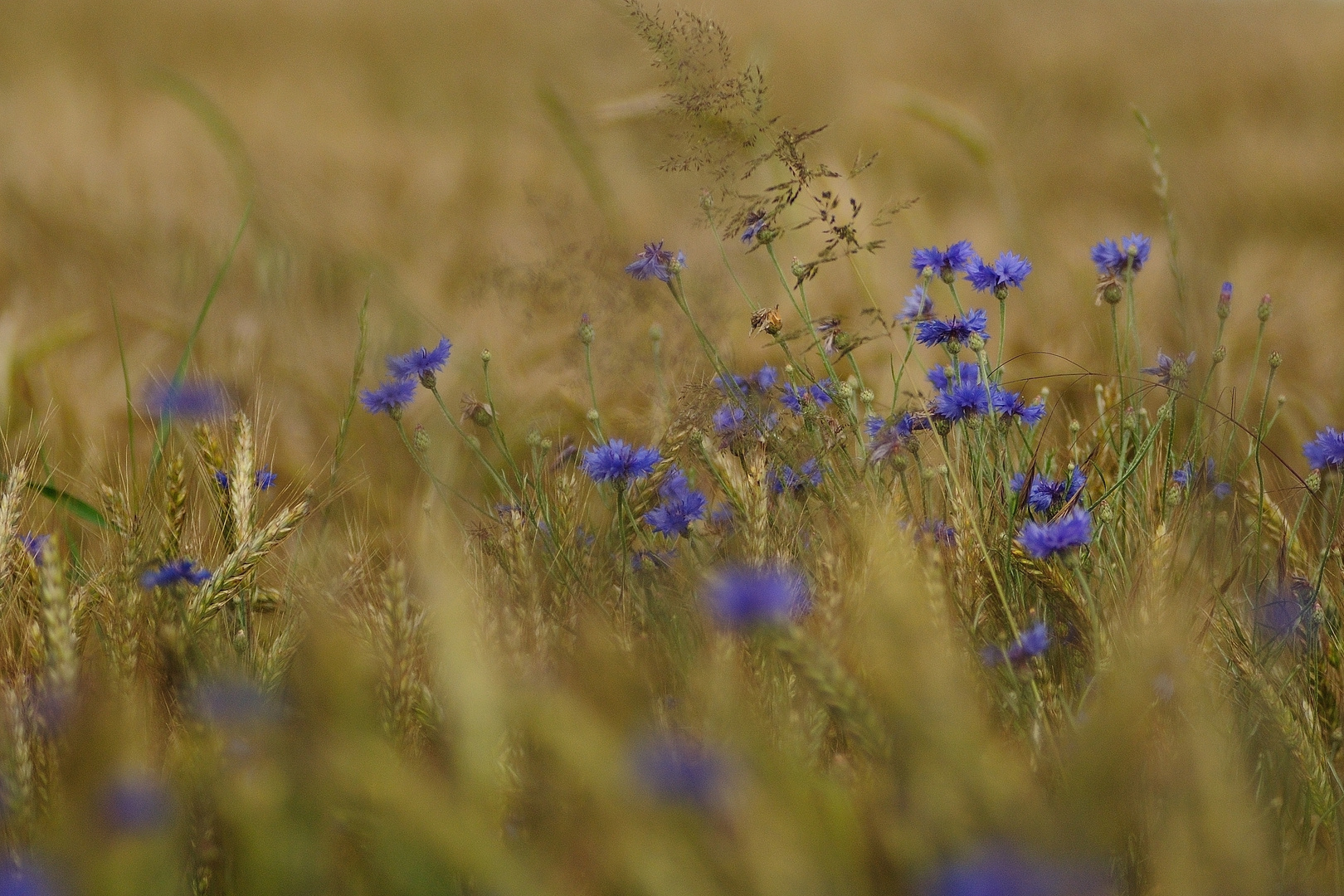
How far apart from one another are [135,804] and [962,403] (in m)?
0.64

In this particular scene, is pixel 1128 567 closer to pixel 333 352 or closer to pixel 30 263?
pixel 333 352

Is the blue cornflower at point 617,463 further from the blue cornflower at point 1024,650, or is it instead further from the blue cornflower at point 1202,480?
the blue cornflower at point 1202,480

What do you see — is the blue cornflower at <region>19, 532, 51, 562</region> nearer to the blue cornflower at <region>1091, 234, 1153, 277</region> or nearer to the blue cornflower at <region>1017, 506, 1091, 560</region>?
the blue cornflower at <region>1017, 506, 1091, 560</region>

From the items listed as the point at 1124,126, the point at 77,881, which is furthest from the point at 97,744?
the point at 1124,126

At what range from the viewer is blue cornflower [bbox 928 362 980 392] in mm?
967

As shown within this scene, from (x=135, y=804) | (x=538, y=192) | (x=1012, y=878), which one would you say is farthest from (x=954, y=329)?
(x=538, y=192)

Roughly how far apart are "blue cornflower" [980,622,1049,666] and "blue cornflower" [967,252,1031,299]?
37 centimetres

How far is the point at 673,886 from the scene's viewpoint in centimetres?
42

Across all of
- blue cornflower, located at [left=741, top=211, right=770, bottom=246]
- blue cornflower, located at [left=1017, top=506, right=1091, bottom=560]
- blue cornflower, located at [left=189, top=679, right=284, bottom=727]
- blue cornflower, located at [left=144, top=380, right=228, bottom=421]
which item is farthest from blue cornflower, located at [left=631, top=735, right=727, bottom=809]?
blue cornflower, located at [left=144, top=380, right=228, bottom=421]

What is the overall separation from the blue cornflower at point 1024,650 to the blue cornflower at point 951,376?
30 centimetres

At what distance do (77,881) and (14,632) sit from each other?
484 mm

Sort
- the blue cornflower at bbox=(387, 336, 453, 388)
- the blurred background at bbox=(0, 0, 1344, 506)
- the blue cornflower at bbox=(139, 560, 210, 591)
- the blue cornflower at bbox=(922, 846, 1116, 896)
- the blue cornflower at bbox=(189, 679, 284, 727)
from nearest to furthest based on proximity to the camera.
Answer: the blue cornflower at bbox=(922, 846, 1116, 896), the blue cornflower at bbox=(189, 679, 284, 727), the blue cornflower at bbox=(139, 560, 210, 591), the blue cornflower at bbox=(387, 336, 453, 388), the blurred background at bbox=(0, 0, 1344, 506)

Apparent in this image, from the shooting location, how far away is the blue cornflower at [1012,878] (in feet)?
1.24

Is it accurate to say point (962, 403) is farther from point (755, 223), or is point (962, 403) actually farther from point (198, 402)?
point (198, 402)
